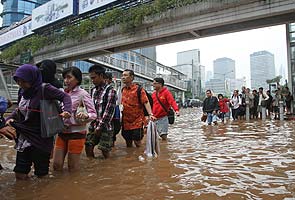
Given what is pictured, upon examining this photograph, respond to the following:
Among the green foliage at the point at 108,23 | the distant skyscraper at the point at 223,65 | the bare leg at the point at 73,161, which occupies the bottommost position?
the bare leg at the point at 73,161

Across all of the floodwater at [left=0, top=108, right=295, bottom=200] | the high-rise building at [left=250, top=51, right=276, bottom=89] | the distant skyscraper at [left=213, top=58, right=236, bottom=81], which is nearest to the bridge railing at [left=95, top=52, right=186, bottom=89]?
the high-rise building at [left=250, top=51, right=276, bottom=89]

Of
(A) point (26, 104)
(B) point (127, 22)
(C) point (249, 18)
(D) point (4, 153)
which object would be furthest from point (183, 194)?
(B) point (127, 22)

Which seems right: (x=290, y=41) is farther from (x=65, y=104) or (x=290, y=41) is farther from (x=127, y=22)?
(x=65, y=104)

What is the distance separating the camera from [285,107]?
15.4m

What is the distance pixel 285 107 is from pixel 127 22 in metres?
10.2

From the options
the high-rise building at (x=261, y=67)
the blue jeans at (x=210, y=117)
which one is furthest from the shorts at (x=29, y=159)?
the high-rise building at (x=261, y=67)

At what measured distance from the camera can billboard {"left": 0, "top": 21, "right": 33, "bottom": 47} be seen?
3116 cm

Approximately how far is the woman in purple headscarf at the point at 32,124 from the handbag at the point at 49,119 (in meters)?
0.08

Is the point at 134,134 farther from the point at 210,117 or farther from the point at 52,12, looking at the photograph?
the point at 52,12

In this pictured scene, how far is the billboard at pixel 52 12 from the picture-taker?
24.1 m

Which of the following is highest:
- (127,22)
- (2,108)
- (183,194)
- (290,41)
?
(127,22)

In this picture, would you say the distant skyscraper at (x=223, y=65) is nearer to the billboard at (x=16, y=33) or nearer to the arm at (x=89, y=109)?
the billboard at (x=16, y=33)

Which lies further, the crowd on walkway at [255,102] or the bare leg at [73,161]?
the crowd on walkway at [255,102]

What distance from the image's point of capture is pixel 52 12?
26.9 m
